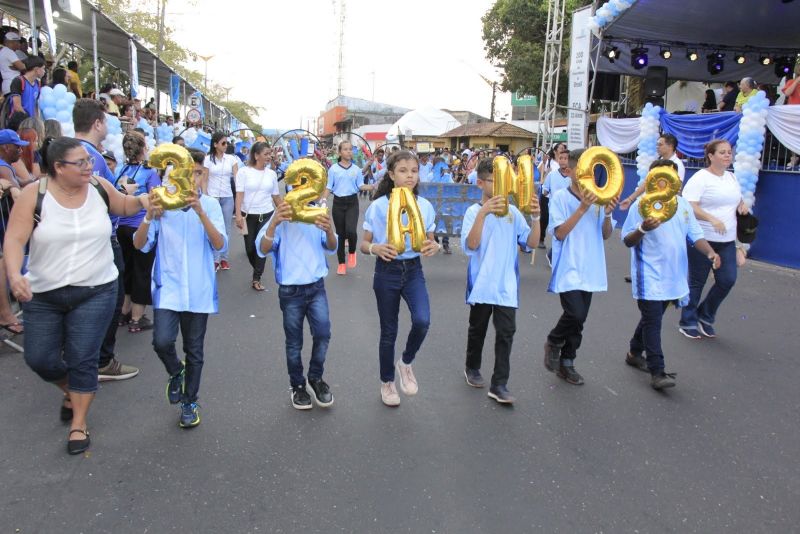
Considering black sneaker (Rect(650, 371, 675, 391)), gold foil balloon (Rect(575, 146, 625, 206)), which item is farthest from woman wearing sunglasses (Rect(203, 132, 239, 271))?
black sneaker (Rect(650, 371, 675, 391))

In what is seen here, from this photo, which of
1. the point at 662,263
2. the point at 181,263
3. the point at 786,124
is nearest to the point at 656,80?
the point at 786,124

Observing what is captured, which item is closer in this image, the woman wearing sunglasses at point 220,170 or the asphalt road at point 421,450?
the asphalt road at point 421,450

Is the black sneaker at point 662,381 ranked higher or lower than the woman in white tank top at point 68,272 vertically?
lower

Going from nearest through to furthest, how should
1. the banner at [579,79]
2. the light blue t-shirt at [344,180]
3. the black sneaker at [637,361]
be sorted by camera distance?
the black sneaker at [637,361]
the light blue t-shirt at [344,180]
the banner at [579,79]

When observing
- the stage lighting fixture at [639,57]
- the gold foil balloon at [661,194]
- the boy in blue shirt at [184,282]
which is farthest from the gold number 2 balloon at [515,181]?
the stage lighting fixture at [639,57]

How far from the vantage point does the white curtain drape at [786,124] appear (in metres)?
9.20

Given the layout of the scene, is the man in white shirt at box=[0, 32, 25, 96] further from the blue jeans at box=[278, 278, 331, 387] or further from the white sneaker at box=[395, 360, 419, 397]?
the white sneaker at box=[395, 360, 419, 397]

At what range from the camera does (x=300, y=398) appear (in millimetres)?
3893

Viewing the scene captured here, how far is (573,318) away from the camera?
14.0ft

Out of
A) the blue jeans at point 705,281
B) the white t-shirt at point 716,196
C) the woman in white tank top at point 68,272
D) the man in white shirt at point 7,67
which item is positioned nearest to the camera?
the woman in white tank top at point 68,272

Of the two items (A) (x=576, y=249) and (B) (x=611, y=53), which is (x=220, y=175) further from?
(B) (x=611, y=53)

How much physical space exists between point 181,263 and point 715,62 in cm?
1812

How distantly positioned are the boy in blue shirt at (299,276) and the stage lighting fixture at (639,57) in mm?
14847

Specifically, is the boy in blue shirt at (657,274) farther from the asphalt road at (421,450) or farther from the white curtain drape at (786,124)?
the white curtain drape at (786,124)
